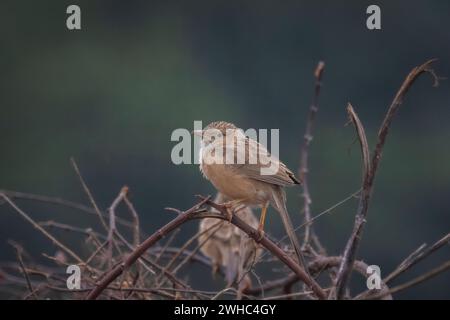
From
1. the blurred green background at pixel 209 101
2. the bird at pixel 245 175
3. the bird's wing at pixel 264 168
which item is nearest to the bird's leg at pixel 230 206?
the bird at pixel 245 175

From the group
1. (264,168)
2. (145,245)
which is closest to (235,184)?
(264,168)

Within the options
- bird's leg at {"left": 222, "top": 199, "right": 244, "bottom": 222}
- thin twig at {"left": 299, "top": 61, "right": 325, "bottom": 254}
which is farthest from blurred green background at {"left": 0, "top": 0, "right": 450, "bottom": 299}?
bird's leg at {"left": 222, "top": 199, "right": 244, "bottom": 222}

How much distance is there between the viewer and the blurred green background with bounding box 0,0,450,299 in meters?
7.29

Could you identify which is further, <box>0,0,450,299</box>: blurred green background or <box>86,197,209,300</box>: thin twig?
<box>0,0,450,299</box>: blurred green background

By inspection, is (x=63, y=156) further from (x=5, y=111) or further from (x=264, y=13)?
(x=264, y=13)

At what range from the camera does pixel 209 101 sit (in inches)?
→ 317

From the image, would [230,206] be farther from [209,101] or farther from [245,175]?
[209,101]

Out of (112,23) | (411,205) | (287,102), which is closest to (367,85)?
(287,102)

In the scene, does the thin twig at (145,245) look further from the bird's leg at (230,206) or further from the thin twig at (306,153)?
the thin twig at (306,153)

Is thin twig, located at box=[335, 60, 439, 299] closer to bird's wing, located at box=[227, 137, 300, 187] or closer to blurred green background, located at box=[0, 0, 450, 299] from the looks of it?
bird's wing, located at box=[227, 137, 300, 187]

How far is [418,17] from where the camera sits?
6.86m

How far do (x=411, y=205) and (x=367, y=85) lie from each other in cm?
138
